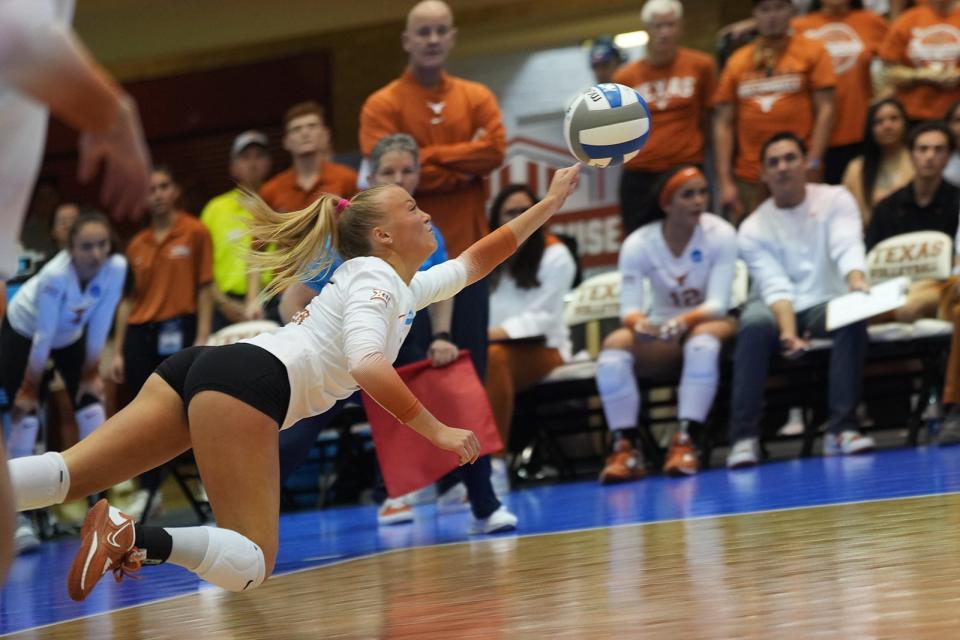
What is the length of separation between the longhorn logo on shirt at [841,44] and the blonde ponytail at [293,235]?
16.8 ft

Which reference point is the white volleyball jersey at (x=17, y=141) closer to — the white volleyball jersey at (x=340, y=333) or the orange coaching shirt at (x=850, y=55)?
the white volleyball jersey at (x=340, y=333)

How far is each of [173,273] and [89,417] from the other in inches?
55.4

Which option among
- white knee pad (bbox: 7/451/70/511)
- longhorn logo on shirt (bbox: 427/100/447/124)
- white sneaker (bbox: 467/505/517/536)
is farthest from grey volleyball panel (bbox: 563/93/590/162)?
longhorn logo on shirt (bbox: 427/100/447/124)

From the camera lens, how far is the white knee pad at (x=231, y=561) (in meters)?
3.34

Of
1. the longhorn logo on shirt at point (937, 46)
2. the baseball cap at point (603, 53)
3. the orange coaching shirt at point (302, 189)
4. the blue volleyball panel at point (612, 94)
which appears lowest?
the blue volleyball panel at point (612, 94)

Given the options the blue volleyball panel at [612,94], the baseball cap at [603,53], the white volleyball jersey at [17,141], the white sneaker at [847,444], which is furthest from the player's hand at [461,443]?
the baseball cap at [603,53]

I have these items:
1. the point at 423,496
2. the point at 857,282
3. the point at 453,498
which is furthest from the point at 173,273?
the point at 857,282

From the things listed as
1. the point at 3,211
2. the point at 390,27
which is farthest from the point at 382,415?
the point at 390,27

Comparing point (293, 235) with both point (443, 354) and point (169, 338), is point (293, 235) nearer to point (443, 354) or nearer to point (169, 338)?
point (443, 354)

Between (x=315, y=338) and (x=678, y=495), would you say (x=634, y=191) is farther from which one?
(x=315, y=338)

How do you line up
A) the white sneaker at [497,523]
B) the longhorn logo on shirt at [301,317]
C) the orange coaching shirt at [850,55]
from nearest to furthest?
1. the longhorn logo on shirt at [301,317]
2. the white sneaker at [497,523]
3. the orange coaching shirt at [850,55]

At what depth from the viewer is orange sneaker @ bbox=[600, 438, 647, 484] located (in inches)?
278

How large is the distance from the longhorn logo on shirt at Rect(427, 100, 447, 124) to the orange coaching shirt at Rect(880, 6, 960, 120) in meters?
2.98

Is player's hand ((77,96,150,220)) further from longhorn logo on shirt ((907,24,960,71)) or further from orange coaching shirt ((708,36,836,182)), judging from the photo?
longhorn logo on shirt ((907,24,960,71))
